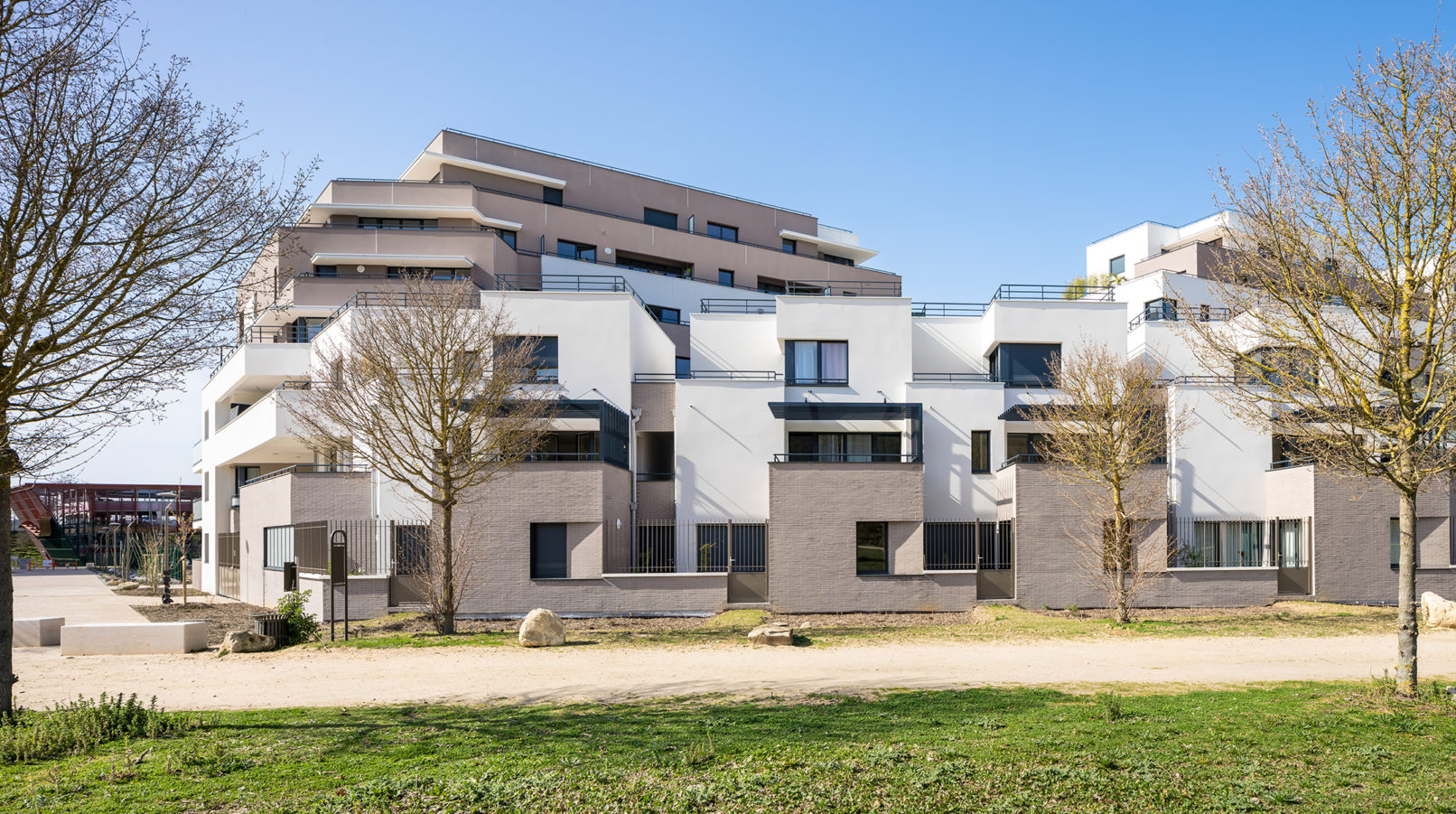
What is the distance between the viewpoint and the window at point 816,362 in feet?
111

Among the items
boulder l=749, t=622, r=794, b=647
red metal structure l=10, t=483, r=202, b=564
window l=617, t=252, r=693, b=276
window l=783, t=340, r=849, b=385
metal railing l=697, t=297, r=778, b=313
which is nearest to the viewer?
boulder l=749, t=622, r=794, b=647

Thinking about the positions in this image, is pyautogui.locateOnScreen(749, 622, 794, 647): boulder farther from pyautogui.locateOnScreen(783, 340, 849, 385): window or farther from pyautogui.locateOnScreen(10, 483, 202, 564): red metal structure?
pyautogui.locateOnScreen(10, 483, 202, 564): red metal structure

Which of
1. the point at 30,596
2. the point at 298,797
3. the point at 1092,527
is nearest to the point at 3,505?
the point at 298,797

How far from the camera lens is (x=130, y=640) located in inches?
766

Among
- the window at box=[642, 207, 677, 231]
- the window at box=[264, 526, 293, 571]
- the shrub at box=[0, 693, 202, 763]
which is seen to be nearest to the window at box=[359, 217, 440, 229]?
the window at box=[642, 207, 677, 231]

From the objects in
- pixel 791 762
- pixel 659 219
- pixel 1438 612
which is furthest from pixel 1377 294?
pixel 659 219

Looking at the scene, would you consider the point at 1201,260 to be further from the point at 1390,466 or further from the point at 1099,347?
the point at 1390,466

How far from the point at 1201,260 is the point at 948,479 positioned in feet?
78.0

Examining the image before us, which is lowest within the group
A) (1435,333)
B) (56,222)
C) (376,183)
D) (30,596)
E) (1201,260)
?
(30,596)

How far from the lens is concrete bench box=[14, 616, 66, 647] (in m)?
21.9

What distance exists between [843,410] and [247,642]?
761 inches

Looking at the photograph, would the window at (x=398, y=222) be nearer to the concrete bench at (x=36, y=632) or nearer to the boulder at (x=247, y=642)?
the concrete bench at (x=36, y=632)

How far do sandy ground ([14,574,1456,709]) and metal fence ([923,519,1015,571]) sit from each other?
874 centimetres

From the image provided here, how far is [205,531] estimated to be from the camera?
149 feet
